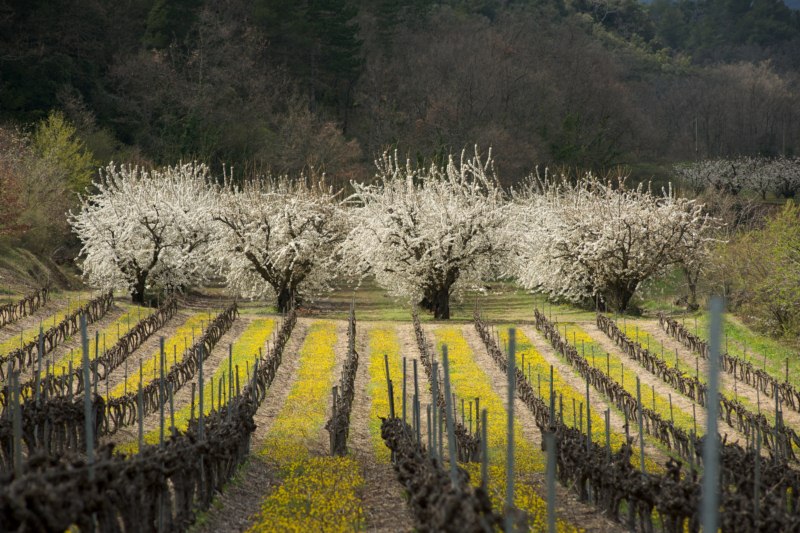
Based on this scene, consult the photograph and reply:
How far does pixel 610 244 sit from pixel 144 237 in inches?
863

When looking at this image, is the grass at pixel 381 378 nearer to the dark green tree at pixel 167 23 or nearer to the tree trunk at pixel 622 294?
the tree trunk at pixel 622 294

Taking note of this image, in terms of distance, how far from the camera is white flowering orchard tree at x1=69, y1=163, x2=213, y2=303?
48500mm

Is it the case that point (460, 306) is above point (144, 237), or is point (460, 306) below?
below

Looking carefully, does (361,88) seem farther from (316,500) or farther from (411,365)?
(316,500)

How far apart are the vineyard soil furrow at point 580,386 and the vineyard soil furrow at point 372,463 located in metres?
5.42

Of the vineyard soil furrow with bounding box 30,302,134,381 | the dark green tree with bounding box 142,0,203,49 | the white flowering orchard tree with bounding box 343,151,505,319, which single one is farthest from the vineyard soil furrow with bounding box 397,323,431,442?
the dark green tree with bounding box 142,0,203,49

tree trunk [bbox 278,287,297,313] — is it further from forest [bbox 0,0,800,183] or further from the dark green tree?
the dark green tree

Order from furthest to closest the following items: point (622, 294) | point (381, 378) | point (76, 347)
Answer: point (622, 294)
point (76, 347)
point (381, 378)

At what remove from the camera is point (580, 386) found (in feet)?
105

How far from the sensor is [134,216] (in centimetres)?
4897

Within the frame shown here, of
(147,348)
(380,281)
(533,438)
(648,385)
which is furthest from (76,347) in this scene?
(380,281)

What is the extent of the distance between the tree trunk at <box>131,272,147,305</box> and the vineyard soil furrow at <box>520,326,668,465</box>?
1786 centimetres

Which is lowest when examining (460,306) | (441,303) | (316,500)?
(316,500)

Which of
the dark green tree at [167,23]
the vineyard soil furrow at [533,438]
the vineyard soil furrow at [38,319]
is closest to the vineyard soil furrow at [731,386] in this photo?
the vineyard soil furrow at [533,438]
